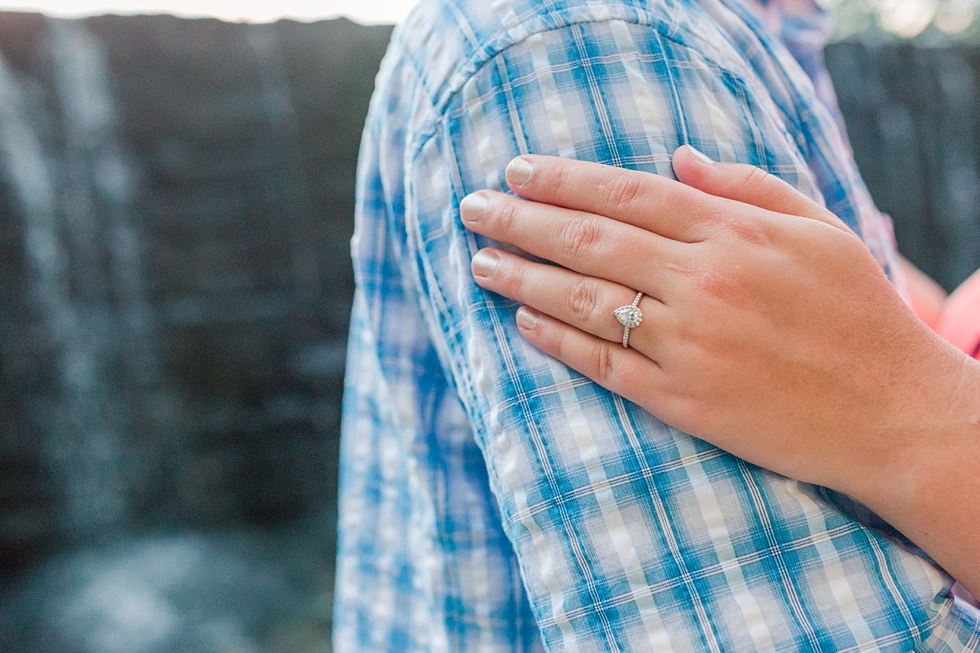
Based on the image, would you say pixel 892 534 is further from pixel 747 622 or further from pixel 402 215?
pixel 402 215

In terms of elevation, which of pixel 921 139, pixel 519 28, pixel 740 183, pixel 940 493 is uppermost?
pixel 921 139

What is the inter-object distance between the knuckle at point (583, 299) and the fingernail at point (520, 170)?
0.26ft

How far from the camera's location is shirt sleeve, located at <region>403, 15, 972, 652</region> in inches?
16.2

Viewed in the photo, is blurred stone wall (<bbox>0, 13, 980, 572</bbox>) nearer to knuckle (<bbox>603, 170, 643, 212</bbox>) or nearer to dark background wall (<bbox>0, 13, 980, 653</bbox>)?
dark background wall (<bbox>0, 13, 980, 653</bbox>)

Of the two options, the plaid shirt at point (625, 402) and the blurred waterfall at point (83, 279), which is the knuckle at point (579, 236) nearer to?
the plaid shirt at point (625, 402)

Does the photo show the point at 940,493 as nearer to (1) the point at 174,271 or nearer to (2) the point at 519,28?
(2) the point at 519,28

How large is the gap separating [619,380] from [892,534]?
0.23m

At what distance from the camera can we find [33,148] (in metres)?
1.88

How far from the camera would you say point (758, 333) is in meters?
0.42

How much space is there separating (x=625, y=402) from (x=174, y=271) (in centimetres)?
178

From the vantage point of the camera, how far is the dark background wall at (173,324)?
72.4 inches

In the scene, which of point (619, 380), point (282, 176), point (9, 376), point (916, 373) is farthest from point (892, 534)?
point (9, 376)

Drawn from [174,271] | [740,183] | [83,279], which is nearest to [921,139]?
[740,183]

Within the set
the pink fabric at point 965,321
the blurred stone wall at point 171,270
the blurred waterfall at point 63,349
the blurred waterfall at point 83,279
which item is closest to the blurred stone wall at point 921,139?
the blurred stone wall at point 171,270
